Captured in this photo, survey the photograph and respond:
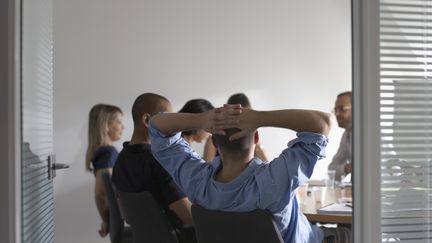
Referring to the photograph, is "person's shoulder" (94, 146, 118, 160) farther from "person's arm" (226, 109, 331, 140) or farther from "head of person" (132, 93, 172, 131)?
"person's arm" (226, 109, 331, 140)

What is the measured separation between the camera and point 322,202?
113 inches

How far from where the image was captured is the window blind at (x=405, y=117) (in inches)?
60.7

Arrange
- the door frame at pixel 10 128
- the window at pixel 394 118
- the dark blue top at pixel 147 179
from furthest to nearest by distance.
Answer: the dark blue top at pixel 147 179
the door frame at pixel 10 128
the window at pixel 394 118

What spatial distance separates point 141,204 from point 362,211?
1.23m

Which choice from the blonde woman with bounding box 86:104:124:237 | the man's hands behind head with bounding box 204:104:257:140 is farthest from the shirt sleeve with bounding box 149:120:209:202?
the blonde woman with bounding box 86:104:124:237

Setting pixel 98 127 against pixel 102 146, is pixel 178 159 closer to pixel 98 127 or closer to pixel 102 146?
pixel 102 146

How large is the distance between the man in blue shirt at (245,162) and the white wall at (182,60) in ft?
9.29

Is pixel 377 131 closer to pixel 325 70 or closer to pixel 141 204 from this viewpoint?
pixel 141 204

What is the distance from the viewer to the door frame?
1.74 metres

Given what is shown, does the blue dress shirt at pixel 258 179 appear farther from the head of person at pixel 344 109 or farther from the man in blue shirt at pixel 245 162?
the head of person at pixel 344 109

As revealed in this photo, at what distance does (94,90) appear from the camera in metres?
4.86

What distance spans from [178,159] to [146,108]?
76 cm

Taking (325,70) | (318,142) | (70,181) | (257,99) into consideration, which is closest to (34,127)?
(318,142)

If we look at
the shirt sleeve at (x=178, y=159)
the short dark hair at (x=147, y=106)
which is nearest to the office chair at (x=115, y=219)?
the short dark hair at (x=147, y=106)
